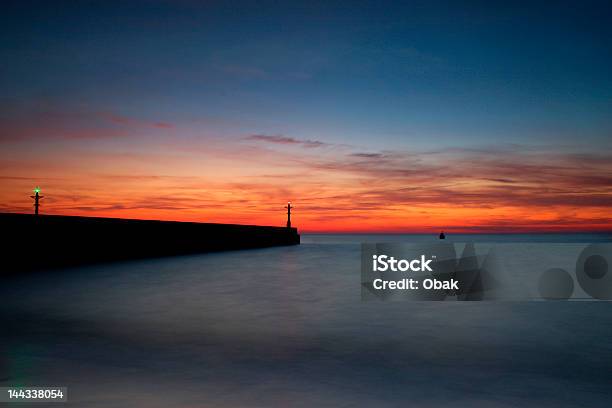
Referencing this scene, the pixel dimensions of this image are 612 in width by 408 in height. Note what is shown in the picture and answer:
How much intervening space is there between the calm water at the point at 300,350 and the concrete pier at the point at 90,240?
7272 millimetres

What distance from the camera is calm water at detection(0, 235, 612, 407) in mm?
5172

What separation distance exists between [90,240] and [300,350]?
2066 centimetres

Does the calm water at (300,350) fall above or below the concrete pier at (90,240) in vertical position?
below

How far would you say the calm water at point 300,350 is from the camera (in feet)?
17.0

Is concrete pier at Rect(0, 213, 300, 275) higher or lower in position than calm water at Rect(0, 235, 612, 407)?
higher

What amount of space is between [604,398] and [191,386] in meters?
3.62

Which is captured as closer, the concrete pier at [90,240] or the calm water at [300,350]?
the calm water at [300,350]

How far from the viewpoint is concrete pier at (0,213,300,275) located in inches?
811

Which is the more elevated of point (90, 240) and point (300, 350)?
point (90, 240)

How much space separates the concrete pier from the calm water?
7.27 meters

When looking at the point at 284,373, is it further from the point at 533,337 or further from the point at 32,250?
the point at 32,250

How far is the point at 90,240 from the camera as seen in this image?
25.8 m

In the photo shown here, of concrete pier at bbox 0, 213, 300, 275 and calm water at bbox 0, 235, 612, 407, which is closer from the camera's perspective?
calm water at bbox 0, 235, 612, 407

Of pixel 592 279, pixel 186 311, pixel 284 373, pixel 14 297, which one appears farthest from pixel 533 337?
pixel 592 279
